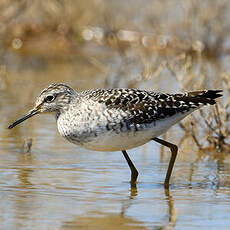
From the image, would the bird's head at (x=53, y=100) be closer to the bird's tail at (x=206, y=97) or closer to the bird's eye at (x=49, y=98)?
the bird's eye at (x=49, y=98)

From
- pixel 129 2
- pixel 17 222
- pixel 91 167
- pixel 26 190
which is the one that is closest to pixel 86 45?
pixel 129 2

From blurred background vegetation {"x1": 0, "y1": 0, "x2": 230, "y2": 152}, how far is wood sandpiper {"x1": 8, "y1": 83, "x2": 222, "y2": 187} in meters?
4.31

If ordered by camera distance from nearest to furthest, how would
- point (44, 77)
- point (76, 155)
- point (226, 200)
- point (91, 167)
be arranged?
1. point (226, 200)
2. point (91, 167)
3. point (76, 155)
4. point (44, 77)

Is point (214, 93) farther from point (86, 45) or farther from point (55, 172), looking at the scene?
point (86, 45)

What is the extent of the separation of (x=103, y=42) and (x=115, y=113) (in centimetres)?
1048

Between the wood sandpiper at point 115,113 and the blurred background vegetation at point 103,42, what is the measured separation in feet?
14.1

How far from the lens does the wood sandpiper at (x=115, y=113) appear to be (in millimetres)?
7352

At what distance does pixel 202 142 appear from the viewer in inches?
387

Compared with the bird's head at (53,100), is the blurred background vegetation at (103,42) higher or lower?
higher

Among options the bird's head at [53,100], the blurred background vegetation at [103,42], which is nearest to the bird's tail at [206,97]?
the bird's head at [53,100]

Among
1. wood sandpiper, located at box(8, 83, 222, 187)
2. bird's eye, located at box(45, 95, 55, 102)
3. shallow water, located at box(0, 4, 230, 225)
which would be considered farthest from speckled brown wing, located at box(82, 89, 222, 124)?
shallow water, located at box(0, 4, 230, 225)

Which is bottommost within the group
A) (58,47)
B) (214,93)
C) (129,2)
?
(214,93)

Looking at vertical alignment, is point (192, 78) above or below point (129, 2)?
below

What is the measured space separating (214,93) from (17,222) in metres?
2.91
